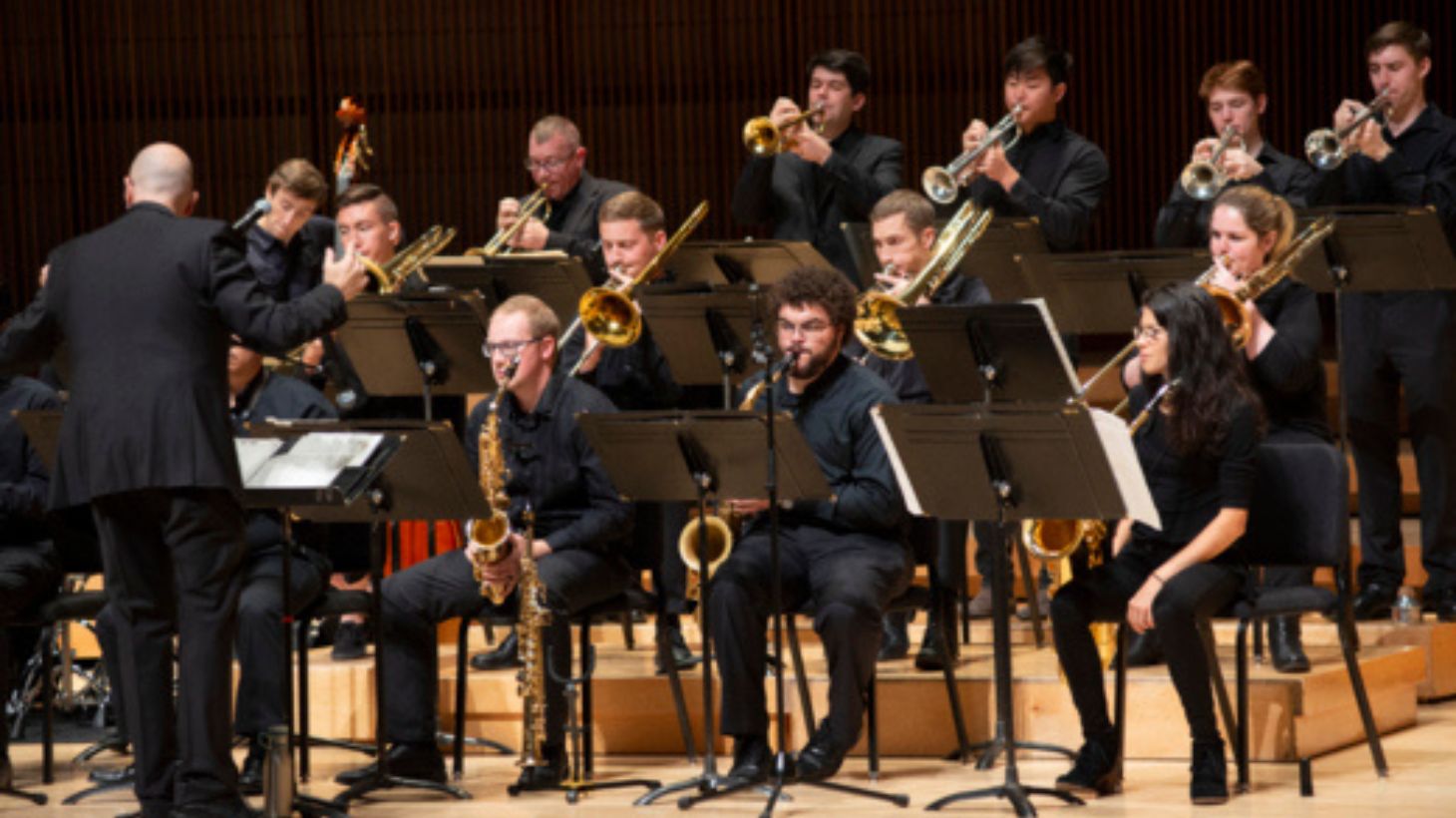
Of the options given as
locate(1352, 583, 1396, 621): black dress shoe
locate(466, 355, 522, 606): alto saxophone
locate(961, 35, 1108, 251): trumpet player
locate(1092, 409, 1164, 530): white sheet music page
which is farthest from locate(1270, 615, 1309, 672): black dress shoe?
locate(466, 355, 522, 606): alto saxophone

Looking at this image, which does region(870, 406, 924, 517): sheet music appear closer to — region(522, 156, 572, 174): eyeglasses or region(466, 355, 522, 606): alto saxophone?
region(466, 355, 522, 606): alto saxophone

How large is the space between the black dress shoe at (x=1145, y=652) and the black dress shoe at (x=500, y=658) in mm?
1720

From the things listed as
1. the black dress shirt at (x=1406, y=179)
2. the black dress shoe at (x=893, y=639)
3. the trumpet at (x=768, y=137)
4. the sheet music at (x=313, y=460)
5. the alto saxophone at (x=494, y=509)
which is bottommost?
the black dress shoe at (x=893, y=639)

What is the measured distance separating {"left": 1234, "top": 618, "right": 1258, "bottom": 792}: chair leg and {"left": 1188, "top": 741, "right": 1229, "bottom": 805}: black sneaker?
98 millimetres

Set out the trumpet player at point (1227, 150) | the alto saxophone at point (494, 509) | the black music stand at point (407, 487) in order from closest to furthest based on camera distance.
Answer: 1. the black music stand at point (407, 487)
2. the alto saxophone at point (494, 509)
3. the trumpet player at point (1227, 150)

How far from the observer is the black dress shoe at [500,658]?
6.30 meters

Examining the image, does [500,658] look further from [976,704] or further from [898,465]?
[898,465]

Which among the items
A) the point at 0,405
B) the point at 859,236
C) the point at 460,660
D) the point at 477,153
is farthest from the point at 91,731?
the point at 477,153

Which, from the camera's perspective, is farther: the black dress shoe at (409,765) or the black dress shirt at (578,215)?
the black dress shirt at (578,215)

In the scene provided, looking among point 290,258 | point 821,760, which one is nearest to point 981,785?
point 821,760

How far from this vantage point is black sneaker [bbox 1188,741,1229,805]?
16.6ft

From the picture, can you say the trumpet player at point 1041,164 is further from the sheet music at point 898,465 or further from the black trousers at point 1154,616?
the sheet music at point 898,465

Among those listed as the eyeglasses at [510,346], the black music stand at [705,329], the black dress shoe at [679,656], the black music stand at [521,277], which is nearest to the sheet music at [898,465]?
the black music stand at [705,329]

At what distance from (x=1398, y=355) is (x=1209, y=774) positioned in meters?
1.92
